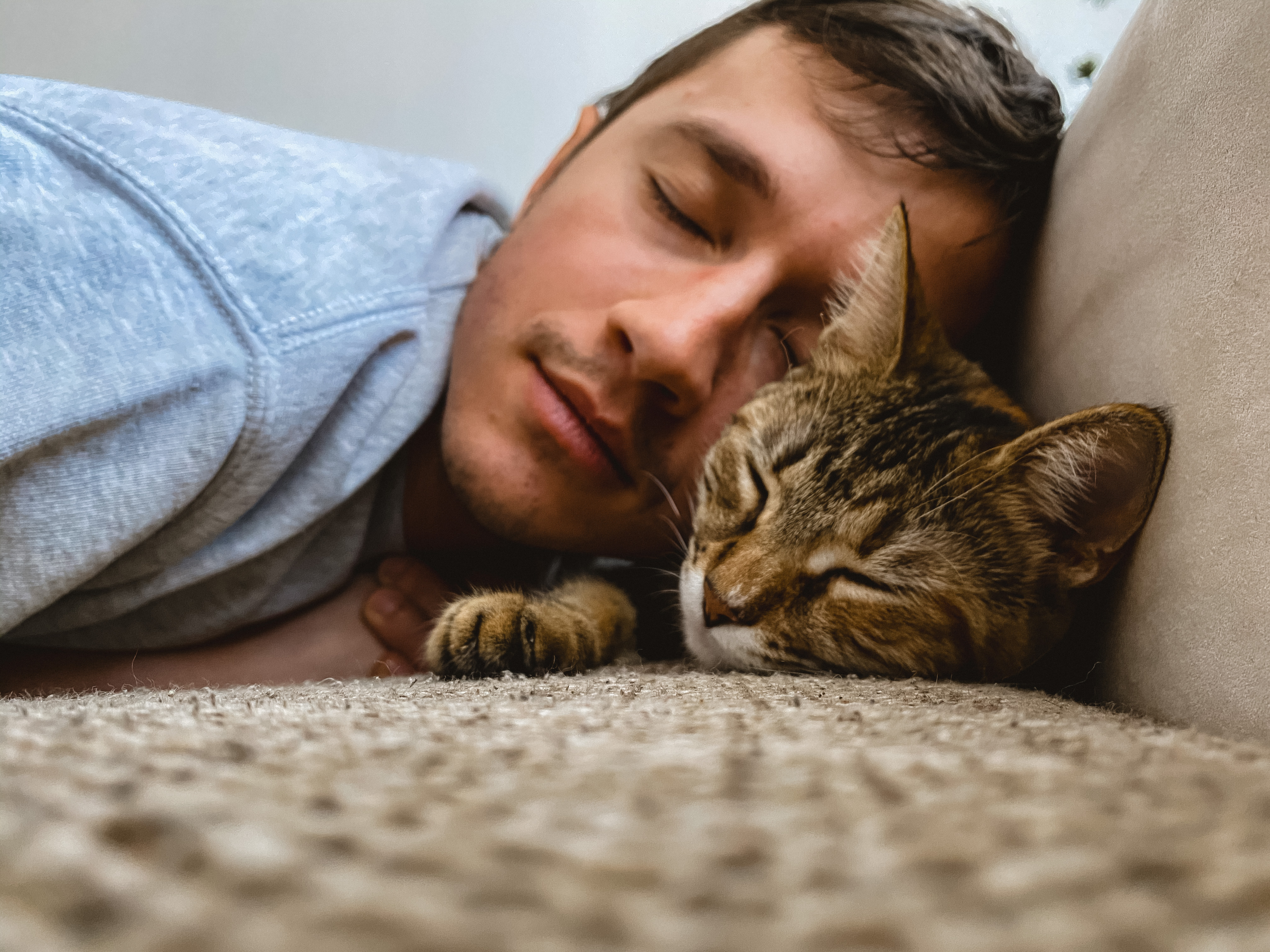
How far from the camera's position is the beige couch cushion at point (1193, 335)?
42 cm

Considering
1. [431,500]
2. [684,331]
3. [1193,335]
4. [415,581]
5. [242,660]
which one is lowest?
[242,660]

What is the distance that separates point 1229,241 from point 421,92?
2201 millimetres

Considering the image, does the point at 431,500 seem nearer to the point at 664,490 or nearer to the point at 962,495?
the point at 664,490

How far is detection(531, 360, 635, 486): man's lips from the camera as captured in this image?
0.88 metres

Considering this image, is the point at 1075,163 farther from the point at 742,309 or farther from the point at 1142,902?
the point at 1142,902

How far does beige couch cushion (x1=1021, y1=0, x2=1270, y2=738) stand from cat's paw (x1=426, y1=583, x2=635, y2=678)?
47 cm

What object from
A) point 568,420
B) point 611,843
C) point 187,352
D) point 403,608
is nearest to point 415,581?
point 403,608

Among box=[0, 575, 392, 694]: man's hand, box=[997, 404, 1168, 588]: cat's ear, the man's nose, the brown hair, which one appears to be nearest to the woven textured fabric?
box=[997, 404, 1168, 588]: cat's ear

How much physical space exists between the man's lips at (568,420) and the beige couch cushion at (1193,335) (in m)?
0.54

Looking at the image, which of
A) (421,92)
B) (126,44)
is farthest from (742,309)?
(126,44)

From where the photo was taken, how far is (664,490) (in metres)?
0.93

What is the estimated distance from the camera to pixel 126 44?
6.25 ft

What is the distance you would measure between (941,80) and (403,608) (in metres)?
1.09

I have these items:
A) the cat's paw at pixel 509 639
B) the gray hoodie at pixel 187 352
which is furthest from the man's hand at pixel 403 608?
the cat's paw at pixel 509 639
